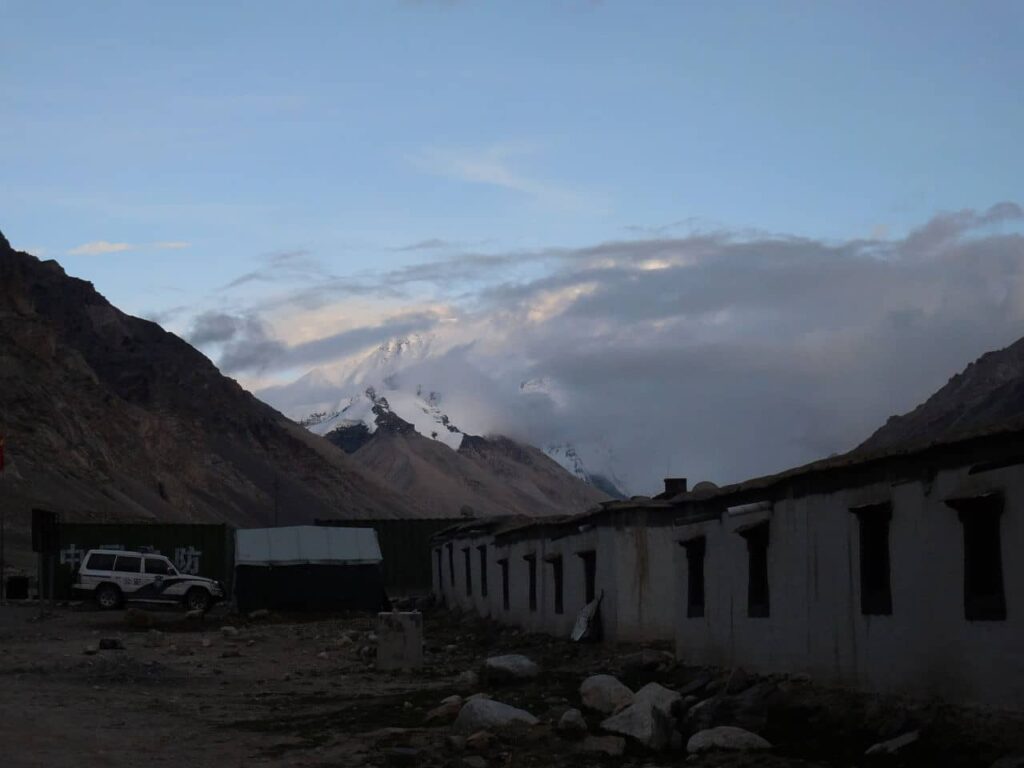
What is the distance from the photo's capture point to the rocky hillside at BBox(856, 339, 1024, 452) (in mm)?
76056

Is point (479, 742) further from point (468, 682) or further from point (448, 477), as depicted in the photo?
point (448, 477)

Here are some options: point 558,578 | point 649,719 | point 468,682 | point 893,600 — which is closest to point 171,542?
point 558,578

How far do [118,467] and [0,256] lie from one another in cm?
1530

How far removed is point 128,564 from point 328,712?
25.9m

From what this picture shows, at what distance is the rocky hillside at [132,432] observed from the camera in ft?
249

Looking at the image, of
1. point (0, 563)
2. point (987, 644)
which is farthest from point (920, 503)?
point (0, 563)

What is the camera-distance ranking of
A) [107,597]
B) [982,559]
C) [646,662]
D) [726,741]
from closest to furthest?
[982,559]
[726,741]
[646,662]
[107,597]

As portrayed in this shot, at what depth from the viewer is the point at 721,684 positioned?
16.8 metres

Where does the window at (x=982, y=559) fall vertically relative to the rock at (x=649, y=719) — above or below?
above

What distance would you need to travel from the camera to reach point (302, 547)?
133ft

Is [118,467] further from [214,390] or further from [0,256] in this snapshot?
[214,390]

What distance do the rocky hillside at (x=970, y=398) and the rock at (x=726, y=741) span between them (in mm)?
63320

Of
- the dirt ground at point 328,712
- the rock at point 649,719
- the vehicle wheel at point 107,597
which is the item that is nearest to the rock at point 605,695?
the dirt ground at point 328,712

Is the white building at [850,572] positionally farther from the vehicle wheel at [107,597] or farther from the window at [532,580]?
the vehicle wheel at [107,597]
